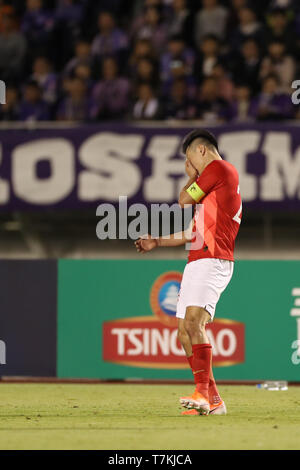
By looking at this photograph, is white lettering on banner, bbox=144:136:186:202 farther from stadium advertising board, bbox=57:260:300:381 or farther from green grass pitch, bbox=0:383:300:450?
green grass pitch, bbox=0:383:300:450

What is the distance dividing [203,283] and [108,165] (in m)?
4.17

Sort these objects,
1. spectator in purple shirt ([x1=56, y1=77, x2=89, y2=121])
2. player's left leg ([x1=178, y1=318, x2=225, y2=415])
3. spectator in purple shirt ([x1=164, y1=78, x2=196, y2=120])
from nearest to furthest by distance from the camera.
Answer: player's left leg ([x1=178, y1=318, x2=225, y2=415])
spectator in purple shirt ([x1=164, y1=78, x2=196, y2=120])
spectator in purple shirt ([x1=56, y1=77, x2=89, y2=121])

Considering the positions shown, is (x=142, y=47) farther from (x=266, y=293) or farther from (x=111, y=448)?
(x=111, y=448)

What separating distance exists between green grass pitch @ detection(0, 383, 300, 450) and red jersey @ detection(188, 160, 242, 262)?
1.27 metres

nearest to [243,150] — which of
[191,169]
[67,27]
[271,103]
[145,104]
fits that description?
[271,103]

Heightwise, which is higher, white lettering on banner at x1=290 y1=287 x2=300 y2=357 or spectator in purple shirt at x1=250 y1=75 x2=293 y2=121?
spectator in purple shirt at x1=250 y1=75 x2=293 y2=121

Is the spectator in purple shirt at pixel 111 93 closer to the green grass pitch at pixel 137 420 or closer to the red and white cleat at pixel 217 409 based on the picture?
the green grass pitch at pixel 137 420

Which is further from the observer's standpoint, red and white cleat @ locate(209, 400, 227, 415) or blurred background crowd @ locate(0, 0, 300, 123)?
blurred background crowd @ locate(0, 0, 300, 123)

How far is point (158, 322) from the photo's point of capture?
35.2ft

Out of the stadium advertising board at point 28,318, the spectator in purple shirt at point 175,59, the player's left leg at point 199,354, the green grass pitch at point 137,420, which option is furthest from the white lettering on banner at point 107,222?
the player's left leg at point 199,354

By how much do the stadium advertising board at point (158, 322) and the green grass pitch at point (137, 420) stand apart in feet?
1.83

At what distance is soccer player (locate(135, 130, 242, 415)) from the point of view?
7172 millimetres

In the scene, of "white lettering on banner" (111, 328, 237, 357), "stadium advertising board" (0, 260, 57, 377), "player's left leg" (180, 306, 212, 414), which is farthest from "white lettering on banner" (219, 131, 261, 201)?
"player's left leg" (180, 306, 212, 414)

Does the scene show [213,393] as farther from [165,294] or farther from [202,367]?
[165,294]
